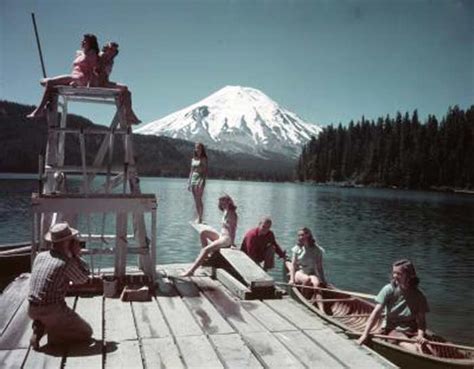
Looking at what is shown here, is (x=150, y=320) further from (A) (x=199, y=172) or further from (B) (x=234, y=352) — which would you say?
(A) (x=199, y=172)

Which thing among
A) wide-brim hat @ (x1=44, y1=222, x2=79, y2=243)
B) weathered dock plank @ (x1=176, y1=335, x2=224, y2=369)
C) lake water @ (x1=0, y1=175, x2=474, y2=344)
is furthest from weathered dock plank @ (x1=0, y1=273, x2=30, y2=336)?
lake water @ (x1=0, y1=175, x2=474, y2=344)

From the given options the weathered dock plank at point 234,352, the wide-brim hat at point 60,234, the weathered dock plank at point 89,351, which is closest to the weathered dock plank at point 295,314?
the weathered dock plank at point 234,352

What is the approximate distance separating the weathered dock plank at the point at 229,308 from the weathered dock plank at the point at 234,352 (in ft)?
1.38

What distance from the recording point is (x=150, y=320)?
24.2 ft

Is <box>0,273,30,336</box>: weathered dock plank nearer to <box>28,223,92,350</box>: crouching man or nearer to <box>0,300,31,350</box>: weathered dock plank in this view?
<box>0,300,31,350</box>: weathered dock plank

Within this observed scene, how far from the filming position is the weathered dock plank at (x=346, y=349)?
6079 mm

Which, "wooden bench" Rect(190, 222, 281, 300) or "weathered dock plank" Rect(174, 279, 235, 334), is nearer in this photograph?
"weathered dock plank" Rect(174, 279, 235, 334)

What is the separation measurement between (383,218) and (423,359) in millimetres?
52724

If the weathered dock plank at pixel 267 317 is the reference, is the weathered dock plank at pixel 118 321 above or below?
below

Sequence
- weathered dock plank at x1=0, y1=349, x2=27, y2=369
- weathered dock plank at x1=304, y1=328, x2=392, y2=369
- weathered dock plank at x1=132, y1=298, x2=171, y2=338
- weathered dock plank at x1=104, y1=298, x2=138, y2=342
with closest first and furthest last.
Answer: weathered dock plank at x1=0, y1=349, x2=27, y2=369, weathered dock plank at x1=304, y1=328, x2=392, y2=369, weathered dock plank at x1=104, y1=298, x2=138, y2=342, weathered dock plank at x1=132, y1=298, x2=171, y2=338

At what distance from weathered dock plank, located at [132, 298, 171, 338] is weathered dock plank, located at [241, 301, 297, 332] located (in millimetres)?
1472

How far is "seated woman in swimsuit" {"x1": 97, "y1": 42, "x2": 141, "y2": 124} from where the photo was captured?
9375 millimetres

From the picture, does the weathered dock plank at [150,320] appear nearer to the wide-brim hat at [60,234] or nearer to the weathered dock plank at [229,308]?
the weathered dock plank at [229,308]

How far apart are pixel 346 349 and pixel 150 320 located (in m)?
2.86
